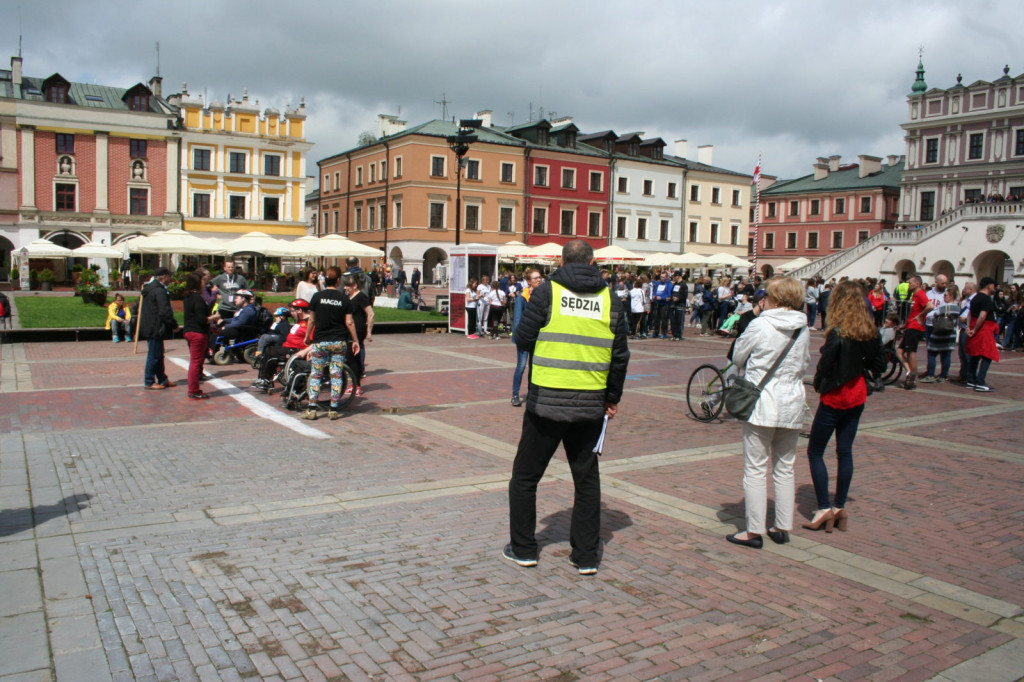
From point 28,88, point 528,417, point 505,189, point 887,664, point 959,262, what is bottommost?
point 887,664

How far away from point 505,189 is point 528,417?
5139 cm

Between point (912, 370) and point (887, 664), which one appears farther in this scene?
point (912, 370)

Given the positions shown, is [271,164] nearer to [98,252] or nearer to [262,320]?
[98,252]

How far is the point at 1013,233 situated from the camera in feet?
135

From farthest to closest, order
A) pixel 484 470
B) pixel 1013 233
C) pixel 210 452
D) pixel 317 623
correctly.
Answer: pixel 1013 233, pixel 210 452, pixel 484 470, pixel 317 623

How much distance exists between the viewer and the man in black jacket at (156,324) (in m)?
10.8

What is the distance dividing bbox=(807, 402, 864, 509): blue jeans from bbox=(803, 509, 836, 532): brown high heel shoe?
2.8 inches

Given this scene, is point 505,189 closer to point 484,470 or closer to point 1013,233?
point 1013,233

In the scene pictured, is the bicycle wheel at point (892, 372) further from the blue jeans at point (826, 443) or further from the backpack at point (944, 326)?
the blue jeans at point (826, 443)

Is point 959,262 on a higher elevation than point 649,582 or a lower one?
higher

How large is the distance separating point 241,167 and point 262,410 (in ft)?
161

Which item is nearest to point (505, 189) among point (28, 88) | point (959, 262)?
point (959, 262)

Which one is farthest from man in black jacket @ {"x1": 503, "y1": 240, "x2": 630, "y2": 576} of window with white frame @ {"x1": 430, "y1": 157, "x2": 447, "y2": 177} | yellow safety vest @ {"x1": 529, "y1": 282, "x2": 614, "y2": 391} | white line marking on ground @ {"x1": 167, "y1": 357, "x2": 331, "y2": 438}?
window with white frame @ {"x1": 430, "y1": 157, "x2": 447, "y2": 177}

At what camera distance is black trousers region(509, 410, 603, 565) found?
15.1 ft
